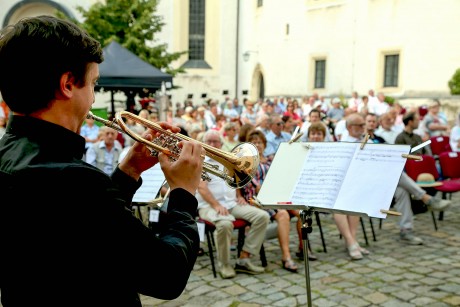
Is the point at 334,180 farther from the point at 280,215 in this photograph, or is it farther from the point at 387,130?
the point at 387,130

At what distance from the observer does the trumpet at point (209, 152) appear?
201cm

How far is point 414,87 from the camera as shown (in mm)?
20078

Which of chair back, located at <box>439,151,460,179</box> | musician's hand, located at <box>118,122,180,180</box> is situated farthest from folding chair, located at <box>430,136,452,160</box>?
musician's hand, located at <box>118,122,180,180</box>

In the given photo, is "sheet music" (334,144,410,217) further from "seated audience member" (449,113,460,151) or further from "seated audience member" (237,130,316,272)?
"seated audience member" (449,113,460,151)

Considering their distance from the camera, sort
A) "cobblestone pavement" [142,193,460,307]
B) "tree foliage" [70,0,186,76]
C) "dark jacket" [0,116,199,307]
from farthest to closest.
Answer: "tree foliage" [70,0,186,76] < "cobblestone pavement" [142,193,460,307] < "dark jacket" [0,116,199,307]

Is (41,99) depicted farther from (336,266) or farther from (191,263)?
(336,266)

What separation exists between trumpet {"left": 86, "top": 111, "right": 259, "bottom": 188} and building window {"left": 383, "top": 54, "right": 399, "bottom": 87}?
19.5 meters

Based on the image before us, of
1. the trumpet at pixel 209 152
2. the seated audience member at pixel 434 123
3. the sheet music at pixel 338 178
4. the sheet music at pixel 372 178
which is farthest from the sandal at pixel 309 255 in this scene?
the seated audience member at pixel 434 123

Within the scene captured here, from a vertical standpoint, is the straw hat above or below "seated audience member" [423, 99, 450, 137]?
below

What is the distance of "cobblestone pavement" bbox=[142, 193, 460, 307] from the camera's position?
462 centimetres

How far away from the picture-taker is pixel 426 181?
7207mm

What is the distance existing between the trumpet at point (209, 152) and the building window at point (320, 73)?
876 inches

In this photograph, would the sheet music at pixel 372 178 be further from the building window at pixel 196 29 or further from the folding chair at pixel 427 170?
the building window at pixel 196 29

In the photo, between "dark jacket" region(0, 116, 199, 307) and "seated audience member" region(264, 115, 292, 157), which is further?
"seated audience member" region(264, 115, 292, 157)
